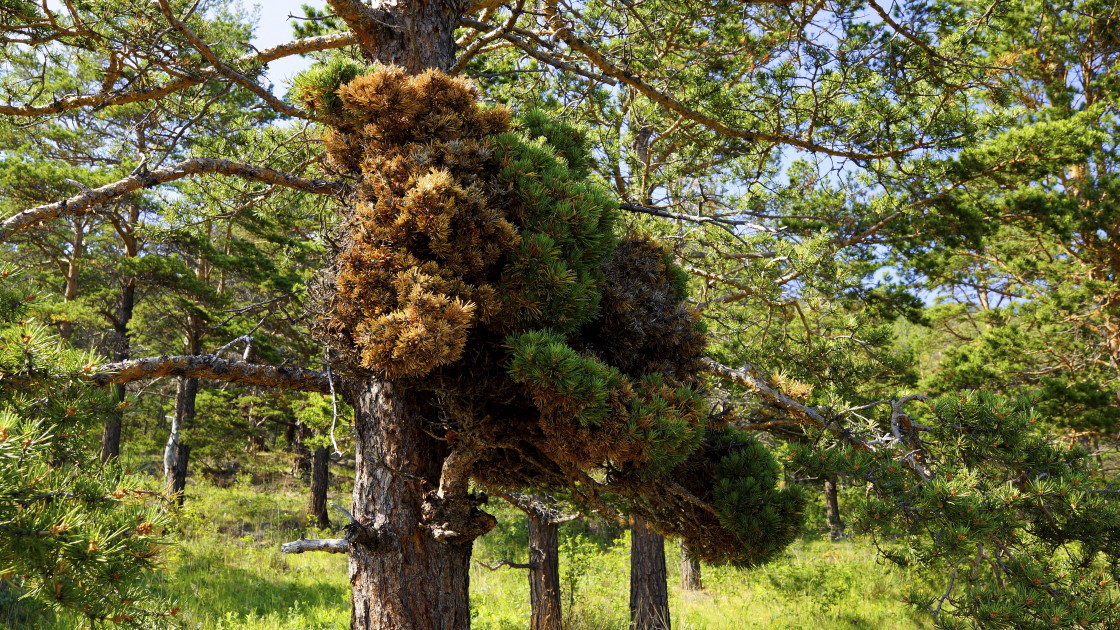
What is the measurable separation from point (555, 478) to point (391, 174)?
179 centimetres

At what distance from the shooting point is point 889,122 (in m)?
4.84

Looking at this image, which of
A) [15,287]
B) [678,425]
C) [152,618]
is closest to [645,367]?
[678,425]

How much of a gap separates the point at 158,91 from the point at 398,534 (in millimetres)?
3331

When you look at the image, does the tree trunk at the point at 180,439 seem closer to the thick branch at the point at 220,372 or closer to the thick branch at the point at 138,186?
the thick branch at the point at 220,372

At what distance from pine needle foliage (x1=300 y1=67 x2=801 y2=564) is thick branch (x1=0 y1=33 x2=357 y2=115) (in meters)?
1.38

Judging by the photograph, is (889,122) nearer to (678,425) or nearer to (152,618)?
(678,425)

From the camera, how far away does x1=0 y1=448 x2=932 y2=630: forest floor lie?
7.90 m

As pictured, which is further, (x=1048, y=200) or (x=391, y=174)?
(x=1048, y=200)

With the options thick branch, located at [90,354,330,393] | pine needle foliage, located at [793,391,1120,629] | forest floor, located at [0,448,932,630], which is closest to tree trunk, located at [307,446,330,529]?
forest floor, located at [0,448,932,630]

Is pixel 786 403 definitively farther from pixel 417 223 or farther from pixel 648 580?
pixel 648 580

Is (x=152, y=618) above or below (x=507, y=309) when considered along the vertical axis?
below

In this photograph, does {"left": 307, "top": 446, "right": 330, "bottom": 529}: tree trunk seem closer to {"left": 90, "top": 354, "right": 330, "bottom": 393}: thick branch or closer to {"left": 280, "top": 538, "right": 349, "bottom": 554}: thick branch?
{"left": 90, "top": 354, "right": 330, "bottom": 393}: thick branch

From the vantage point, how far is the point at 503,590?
1062 cm

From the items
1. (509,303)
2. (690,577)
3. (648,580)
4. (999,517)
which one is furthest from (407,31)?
(690,577)
